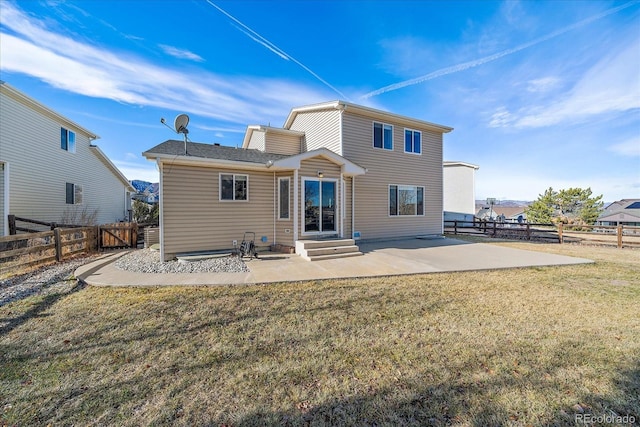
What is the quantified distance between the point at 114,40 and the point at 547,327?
1510 centimetres

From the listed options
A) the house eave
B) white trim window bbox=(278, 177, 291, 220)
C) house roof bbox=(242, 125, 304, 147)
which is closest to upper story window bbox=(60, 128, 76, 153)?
house roof bbox=(242, 125, 304, 147)

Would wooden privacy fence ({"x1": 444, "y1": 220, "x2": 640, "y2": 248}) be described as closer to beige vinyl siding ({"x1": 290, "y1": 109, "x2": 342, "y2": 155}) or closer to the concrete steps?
the concrete steps

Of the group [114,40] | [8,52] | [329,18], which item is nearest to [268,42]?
[329,18]

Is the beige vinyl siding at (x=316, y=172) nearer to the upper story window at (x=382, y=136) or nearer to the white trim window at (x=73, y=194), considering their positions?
the upper story window at (x=382, y=136)

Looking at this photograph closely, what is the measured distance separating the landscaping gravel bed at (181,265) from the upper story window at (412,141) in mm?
10206

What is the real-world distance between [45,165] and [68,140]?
2413mm

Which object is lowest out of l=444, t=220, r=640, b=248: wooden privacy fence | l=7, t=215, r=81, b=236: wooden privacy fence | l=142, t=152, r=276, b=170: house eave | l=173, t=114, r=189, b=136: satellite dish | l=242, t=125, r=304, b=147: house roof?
l=444, t=220, r=640, b=248: wooden privacy fence

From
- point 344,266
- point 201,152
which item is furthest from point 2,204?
point 344,266

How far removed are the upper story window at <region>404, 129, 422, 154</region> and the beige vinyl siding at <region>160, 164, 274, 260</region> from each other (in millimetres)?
A: 7649

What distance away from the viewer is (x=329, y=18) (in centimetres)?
1175

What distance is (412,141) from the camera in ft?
43.3

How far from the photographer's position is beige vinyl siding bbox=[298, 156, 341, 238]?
930cm

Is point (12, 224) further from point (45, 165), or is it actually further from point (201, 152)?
point (201, 152)

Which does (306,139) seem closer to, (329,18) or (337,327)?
(329,18)
